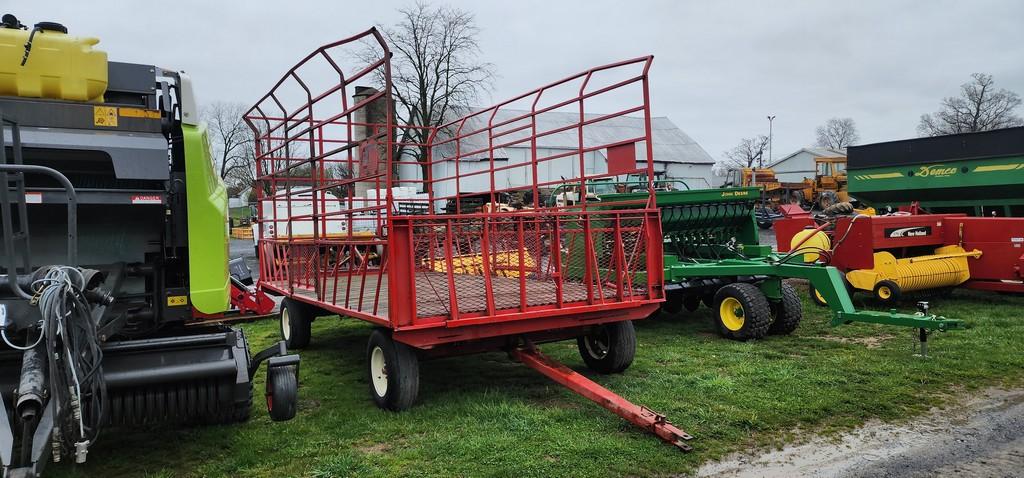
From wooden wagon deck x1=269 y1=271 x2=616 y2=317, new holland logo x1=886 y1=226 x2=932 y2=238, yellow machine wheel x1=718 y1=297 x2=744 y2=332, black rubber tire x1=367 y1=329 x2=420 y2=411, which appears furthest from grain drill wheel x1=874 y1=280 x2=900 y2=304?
black rubber tire x1=367 y1=329 x2=420 y2=411

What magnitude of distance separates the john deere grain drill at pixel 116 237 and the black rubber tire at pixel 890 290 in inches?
295

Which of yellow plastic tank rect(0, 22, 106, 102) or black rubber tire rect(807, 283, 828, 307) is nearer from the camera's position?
yellow plastic tank rect(0, 22, 106, 102)

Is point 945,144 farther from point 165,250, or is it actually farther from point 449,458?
point 165,250

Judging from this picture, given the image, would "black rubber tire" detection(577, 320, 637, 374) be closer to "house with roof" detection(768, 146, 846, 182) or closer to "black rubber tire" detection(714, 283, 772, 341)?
"black rubber tire" detection(714, 283, 772, 341)

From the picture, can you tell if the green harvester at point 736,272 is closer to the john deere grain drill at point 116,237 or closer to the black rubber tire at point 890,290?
the black rubber tire at point 890,290

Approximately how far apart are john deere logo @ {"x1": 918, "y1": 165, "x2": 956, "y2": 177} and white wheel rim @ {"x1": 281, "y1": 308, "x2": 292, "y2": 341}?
10639 millimetres

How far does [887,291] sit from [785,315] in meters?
1.99

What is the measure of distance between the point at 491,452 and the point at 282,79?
3.89 m

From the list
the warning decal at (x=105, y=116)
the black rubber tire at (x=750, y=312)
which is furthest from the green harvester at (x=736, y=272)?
the warning decal at (x=105, y=116)

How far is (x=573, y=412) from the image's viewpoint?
4.74m

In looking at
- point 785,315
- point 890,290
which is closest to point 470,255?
point 785,315

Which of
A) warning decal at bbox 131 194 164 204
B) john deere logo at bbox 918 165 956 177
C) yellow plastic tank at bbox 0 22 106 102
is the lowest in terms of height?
warning decal at bbox 131 194 164 204

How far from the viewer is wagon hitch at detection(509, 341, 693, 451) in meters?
4.07

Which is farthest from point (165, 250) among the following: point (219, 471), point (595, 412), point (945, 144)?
point (945, 144)
